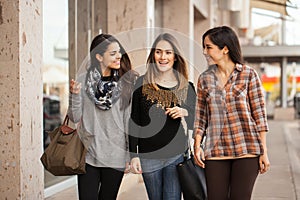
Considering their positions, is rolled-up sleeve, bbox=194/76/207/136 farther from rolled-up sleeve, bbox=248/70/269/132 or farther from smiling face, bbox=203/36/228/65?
rolled-up sleeve, bbox=248/70/269/132

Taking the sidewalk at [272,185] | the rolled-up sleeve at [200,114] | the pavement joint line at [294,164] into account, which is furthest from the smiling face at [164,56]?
the pavement joint line at [294,164]

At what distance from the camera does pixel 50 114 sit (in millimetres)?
8336

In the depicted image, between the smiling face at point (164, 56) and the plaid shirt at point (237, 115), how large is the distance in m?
0.34

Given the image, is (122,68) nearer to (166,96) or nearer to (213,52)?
(166,96)

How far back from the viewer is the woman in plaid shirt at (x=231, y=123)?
152 inches

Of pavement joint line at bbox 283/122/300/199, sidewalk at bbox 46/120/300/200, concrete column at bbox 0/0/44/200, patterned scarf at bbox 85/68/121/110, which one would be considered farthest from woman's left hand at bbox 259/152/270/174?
pavement joint line at bbox 283/122/300/199

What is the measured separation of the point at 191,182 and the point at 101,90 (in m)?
0.86

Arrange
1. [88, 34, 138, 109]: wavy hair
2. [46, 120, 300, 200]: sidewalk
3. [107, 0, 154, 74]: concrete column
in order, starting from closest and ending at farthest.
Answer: [88, 34, 138, 109]: wavy hair, [46, 120, 300, 200]: sidewalk, [107, 0, 154, 74]: concrete column

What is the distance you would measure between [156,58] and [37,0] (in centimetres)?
164

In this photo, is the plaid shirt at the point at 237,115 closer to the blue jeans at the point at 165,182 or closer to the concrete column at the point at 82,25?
the blue jeans at the point at 165,182

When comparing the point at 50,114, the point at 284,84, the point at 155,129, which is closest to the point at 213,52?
the point at 155,129

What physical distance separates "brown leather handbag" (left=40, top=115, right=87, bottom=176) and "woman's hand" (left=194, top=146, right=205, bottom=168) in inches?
29.4

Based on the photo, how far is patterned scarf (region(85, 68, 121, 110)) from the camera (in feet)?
13.6

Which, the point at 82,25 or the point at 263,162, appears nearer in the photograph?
the point at 263,162
